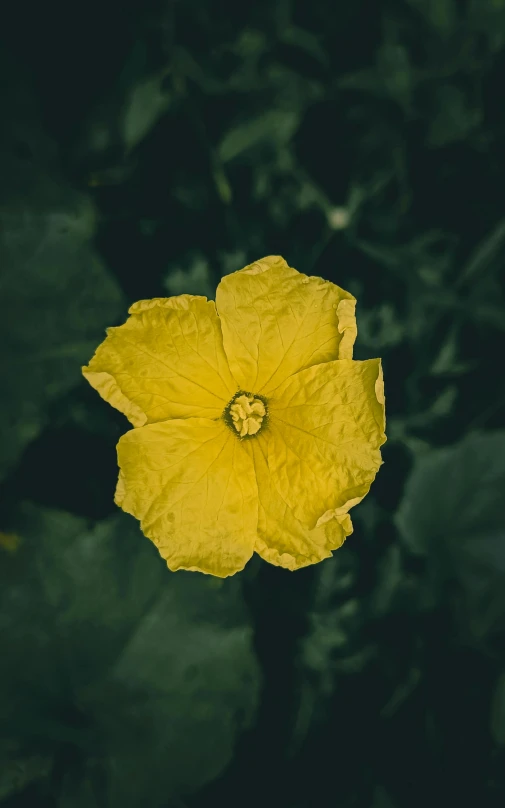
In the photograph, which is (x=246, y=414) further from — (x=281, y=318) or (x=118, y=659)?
(x=118, y=659)

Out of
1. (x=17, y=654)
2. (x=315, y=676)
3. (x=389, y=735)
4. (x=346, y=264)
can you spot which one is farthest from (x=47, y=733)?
(x=346, y=264)

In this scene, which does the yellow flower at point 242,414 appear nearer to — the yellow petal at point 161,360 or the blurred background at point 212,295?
the yellow petal at point 161,360

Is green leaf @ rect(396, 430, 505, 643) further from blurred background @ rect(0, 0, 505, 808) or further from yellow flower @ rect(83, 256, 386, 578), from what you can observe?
yellow flower @ rect(83, 256, 386, 578)

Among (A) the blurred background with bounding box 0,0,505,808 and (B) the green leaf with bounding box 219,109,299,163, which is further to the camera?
(B) the green leaf with bounding box 219,109,299,163

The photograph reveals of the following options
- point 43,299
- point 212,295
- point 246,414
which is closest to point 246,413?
point 246,414

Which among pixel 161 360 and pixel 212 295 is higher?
pixel 212 295

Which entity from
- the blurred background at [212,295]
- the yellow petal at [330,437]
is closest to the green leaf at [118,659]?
the blurred background at [212,295]

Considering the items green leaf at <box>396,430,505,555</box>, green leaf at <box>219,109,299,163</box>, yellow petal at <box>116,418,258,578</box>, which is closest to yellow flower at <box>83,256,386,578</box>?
yellow petal at <box>116,418,258,578</box>

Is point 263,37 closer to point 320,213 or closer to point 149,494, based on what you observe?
point 320,213
